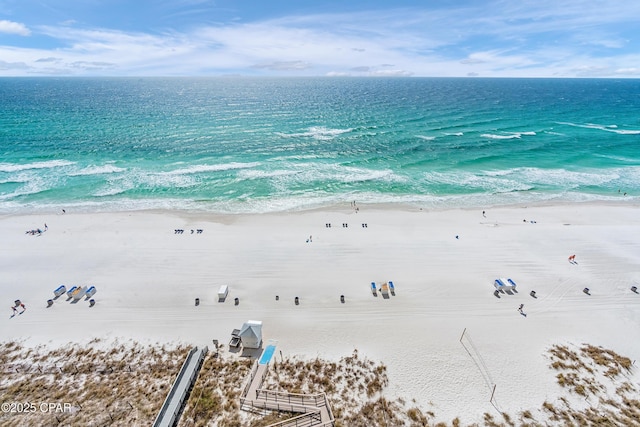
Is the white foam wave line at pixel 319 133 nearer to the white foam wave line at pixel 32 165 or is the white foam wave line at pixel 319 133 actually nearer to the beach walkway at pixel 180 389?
the white foam wave line at pixel 32 165

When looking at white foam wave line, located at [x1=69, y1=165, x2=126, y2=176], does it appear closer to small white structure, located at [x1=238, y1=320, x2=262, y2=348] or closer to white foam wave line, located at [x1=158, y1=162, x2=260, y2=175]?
white foam wave line, located at [x1=158, y1=162, x2=260, y2=175]

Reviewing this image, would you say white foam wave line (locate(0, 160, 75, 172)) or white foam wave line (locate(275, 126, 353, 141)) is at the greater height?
white foam wave line (locate(275, 126, 353, 141))

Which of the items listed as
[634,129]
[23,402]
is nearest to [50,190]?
[23,402]

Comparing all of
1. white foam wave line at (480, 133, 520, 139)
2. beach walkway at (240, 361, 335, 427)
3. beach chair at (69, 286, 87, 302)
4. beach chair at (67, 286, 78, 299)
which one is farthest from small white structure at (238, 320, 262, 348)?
white foam wave line at (480, 133, 520, 139)

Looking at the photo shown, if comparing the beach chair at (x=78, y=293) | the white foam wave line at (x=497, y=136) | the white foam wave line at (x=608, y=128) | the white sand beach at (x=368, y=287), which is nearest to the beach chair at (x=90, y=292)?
the beach chair at (x=78, y=293)

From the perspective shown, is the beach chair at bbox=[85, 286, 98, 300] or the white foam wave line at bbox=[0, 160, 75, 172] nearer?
the beach chair at bbox=[85, 286, 98, 300]

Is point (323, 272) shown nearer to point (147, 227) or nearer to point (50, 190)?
point (147, 227)
